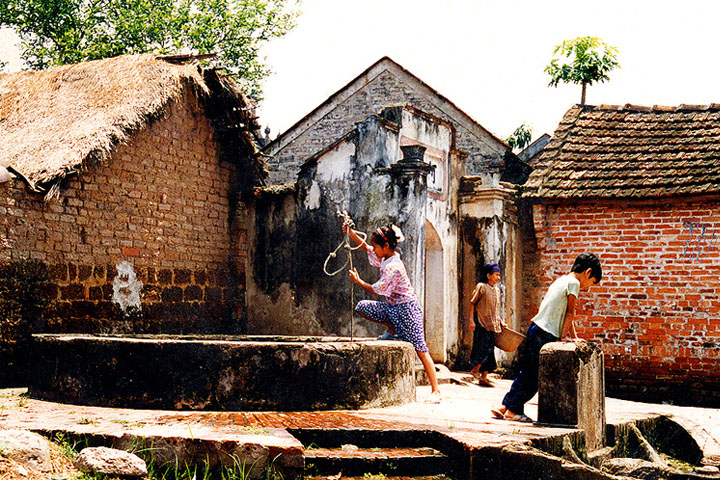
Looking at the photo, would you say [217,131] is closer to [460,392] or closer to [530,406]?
[460,392]

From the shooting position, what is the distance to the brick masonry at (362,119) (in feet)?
66.0

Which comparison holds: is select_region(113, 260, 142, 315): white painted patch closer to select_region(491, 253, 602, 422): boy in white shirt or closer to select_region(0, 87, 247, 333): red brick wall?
select_region(0, 87, 247, 333): red brick wall

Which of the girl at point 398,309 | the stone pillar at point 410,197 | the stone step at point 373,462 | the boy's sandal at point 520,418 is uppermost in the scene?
the stone pillar at point 410,197

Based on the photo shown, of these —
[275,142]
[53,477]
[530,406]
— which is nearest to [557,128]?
[530,406]

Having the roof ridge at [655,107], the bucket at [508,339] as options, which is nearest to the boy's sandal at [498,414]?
the bucket at [508,339]

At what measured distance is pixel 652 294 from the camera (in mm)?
12961

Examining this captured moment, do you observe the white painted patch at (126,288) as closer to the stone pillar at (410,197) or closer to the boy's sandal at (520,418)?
the stone pillar at (410,197)

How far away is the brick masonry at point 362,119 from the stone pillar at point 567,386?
13188 mm

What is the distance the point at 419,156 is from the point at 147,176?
3.81m

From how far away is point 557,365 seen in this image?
6945 mm

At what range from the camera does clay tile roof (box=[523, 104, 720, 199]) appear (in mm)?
12938

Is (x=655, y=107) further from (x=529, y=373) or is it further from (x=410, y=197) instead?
(x=529, y=373)

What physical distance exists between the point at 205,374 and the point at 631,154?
9.35 meters

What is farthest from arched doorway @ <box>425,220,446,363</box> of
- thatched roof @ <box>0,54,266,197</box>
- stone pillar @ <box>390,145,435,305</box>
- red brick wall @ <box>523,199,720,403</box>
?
thatched roof @ <box>0,54,266,197</box>
